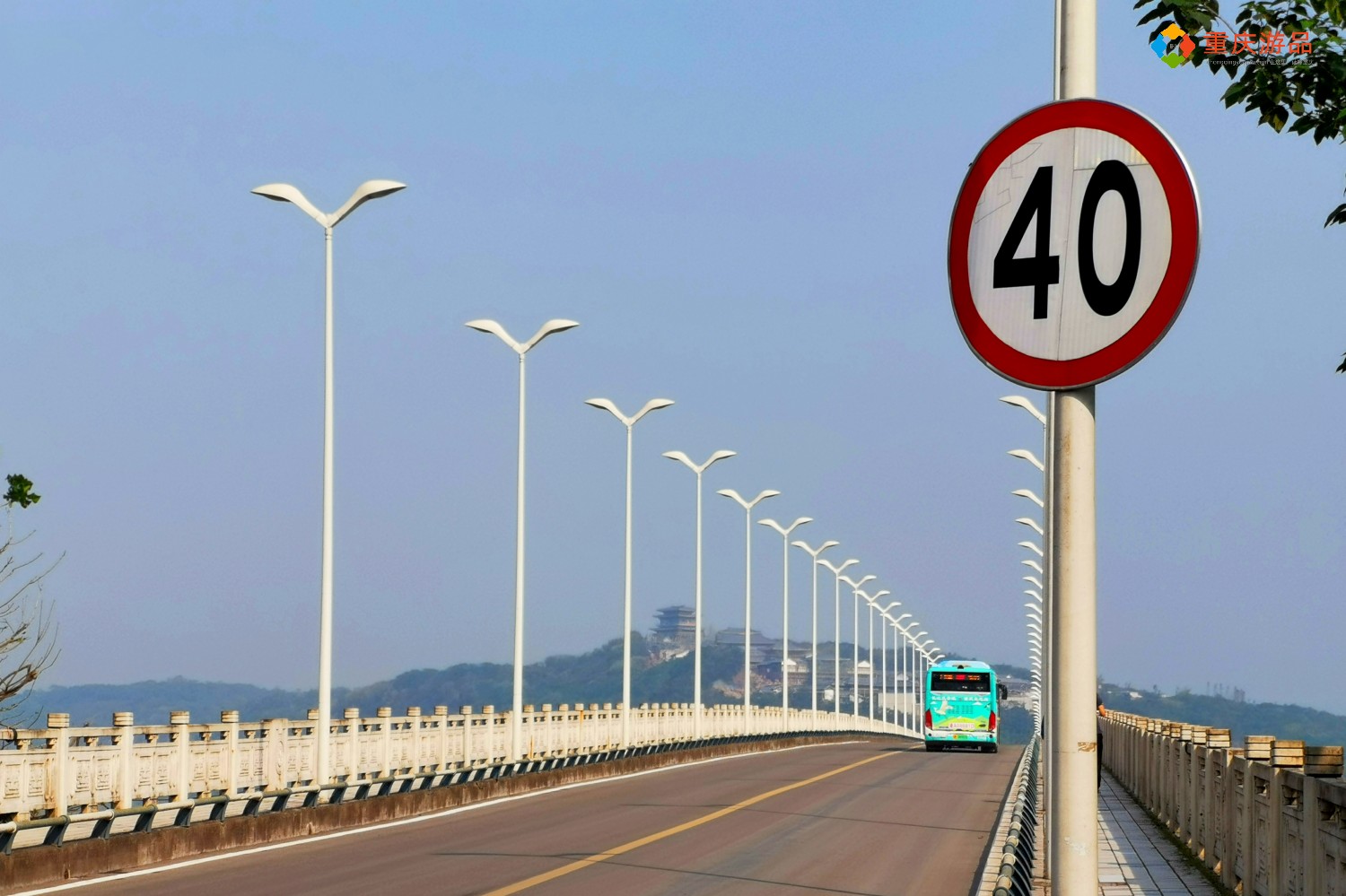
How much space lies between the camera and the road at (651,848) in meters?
16.7

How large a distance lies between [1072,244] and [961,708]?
62.0 meters

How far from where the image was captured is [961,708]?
64.8 m

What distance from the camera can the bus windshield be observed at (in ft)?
213

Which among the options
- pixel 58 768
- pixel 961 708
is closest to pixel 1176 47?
pixel 58 768

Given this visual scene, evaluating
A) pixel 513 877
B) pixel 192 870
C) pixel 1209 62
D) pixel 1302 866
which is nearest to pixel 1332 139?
pixel 1209 62

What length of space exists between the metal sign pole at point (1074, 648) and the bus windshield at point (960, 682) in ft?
203

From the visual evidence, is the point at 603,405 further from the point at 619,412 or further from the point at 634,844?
the point at 634,844

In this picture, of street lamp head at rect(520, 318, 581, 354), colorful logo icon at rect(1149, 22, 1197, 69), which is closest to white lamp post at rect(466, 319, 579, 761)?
street lamp head at rect(520, 318, 581, 354)

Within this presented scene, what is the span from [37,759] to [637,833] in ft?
28.0

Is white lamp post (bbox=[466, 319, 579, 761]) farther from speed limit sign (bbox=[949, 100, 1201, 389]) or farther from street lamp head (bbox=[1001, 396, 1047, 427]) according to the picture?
speed limit sign (bbox=[949, 100, 1201, 389])

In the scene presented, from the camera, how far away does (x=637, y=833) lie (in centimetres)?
2295

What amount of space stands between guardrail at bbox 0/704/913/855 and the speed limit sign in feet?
44.7

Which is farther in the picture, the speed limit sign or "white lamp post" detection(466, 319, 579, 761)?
"white lamp post" detection(466, 319, 579, 761)

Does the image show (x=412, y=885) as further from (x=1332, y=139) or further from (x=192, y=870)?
(x=1332, y=139)
